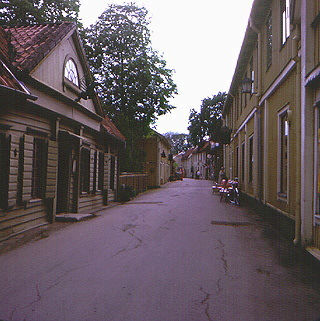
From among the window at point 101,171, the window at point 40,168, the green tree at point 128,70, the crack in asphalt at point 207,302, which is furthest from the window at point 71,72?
the green tree at point 128,70

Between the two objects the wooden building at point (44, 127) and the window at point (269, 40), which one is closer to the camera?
the wooden building at point (44, 127)

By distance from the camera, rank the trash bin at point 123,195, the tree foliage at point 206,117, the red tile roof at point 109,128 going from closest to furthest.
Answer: the red tile roof at point 109,128, the trash bin at point 123,195, the tree foliage at point 206,117

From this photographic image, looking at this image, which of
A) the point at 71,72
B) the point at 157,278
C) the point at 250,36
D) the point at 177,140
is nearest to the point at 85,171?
the point at 71,72

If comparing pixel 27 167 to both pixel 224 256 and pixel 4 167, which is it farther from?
pixel 224 256

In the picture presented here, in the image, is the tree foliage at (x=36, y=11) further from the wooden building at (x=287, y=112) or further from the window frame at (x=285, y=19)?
the window frame at (x=285, y=19)

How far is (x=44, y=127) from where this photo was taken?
9.99 metres

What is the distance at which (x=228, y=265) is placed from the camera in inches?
226

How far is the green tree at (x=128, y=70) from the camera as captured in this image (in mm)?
25234

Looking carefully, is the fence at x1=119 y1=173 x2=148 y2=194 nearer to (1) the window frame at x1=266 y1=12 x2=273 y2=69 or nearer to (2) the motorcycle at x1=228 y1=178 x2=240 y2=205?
(2) the motorcycle at x1=228 y1=178 x2=240 y2=205

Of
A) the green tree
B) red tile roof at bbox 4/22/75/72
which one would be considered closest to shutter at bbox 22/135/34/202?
red tile roof at bbox 4/22/75/72

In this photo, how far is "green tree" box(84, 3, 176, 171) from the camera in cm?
2523

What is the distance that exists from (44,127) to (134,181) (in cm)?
1375

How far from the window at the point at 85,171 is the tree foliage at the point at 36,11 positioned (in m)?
9.84

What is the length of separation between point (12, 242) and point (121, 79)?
19613 millimetres
